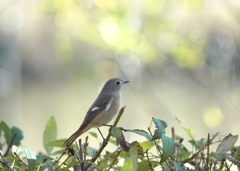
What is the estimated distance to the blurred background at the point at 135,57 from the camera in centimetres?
362

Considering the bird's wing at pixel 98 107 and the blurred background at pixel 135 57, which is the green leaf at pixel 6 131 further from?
the blurred background at pixel 135 57

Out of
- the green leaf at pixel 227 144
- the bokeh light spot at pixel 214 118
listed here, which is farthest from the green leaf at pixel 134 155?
the bokeh light spot at pixel 214 118

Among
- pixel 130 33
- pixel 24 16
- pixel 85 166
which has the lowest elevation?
pixel 85 166

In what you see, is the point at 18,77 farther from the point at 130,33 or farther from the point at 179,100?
the point at 130,33

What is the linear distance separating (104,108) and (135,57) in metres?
2.66

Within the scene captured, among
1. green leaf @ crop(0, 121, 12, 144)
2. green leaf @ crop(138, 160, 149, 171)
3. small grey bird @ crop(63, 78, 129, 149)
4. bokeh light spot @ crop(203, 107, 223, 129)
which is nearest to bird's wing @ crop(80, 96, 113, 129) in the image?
small grey bird @ crop(63, 78, 129, 149)

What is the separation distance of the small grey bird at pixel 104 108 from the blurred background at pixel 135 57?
0.22 metres

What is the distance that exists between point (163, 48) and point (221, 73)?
0.60 metres

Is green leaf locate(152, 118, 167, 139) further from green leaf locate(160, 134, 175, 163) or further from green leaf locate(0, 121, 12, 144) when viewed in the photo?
green leaf locate(0, 121, 12, 144)

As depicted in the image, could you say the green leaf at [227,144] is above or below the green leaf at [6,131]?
below

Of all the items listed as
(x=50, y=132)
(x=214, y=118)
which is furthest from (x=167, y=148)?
(x=214, y=118)

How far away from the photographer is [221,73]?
4496mm

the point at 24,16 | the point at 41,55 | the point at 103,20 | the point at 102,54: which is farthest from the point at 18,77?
the point at 103,20

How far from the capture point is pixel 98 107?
131cm
